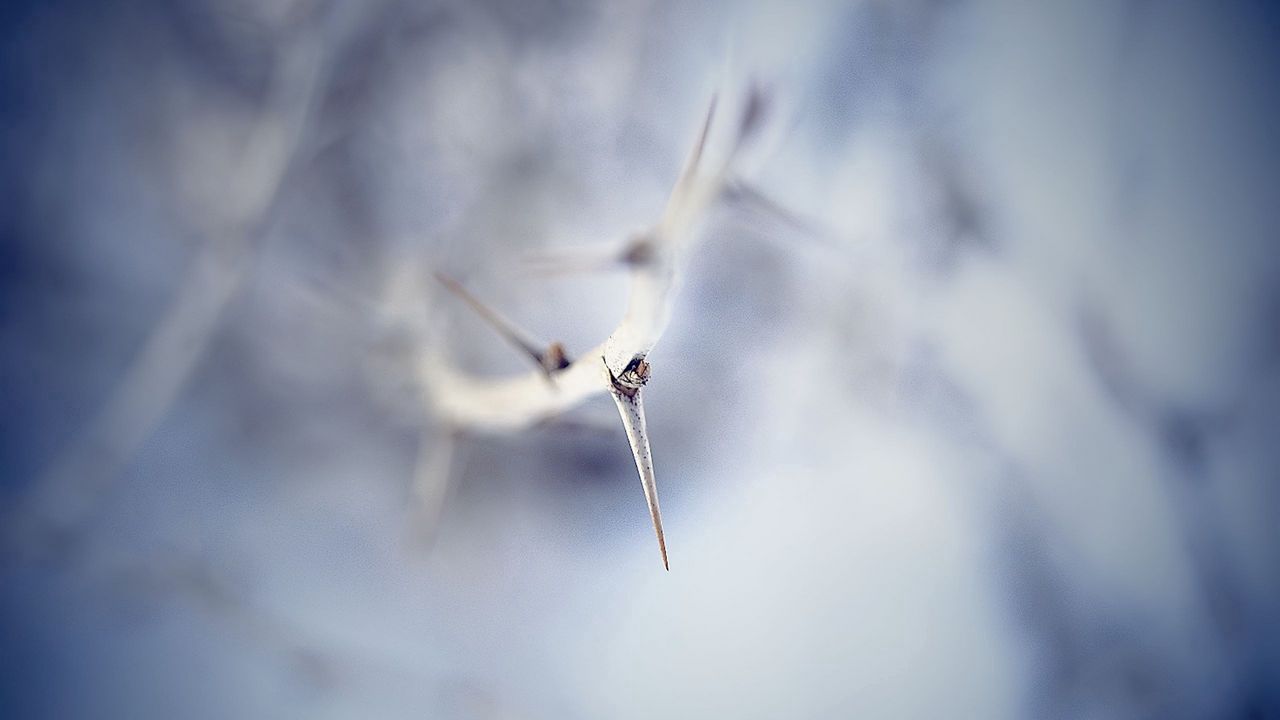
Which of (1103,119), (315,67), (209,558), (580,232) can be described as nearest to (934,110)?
(1103,119)

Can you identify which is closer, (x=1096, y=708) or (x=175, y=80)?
(x=175, y=80)

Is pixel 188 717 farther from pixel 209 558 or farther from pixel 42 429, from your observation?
pixel 42 429

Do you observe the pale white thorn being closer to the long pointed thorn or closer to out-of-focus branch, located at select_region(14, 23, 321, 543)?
the long pointed thorn

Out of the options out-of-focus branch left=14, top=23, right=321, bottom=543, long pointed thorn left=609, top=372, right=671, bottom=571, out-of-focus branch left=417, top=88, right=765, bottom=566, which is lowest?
long pointed thorn left=609, top=372, right=671, bottom=571


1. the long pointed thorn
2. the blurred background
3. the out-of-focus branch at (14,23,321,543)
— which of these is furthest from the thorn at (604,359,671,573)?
the out-of-focus branch at (14,23,321,543)

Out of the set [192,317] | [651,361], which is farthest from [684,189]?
[192,317]

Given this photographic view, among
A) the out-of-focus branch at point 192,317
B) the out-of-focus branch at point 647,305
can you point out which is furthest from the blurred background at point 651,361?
the out-of-focus branch at point 647,305

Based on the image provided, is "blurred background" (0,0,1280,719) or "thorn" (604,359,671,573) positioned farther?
"blurred background" (0,0,1280,719)
